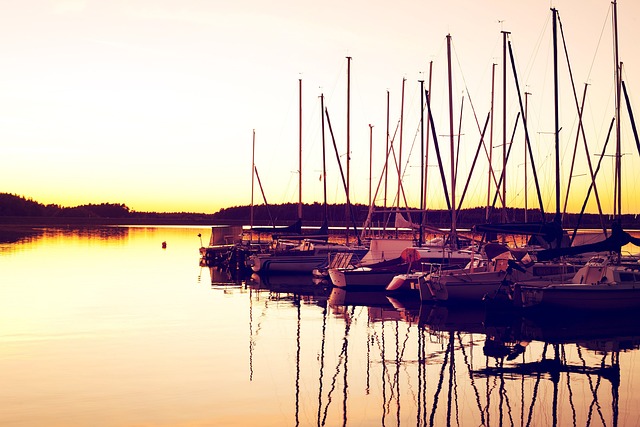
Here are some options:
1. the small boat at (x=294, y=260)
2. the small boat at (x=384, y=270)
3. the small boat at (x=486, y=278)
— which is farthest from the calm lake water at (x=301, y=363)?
the small boat at (x=294, y=260)

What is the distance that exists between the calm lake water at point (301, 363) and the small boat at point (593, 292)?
63 centimetres

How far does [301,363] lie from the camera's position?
22.8m

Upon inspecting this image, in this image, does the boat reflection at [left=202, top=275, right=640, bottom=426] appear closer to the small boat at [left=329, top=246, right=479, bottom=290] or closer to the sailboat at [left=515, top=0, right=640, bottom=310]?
the sailboat at [left=515, top=0, right=640, bottom=310]

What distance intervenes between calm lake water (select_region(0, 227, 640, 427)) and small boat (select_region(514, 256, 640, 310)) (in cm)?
63

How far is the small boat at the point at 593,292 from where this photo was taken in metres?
32.3

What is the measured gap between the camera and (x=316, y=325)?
30.2 metres

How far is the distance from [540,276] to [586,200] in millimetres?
18308

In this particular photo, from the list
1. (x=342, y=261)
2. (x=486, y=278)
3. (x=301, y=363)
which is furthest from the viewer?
(x=342, y=261)

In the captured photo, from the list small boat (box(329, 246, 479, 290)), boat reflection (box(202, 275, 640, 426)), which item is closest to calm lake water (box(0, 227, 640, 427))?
boat reflection (box(202, 275, 640, 426))

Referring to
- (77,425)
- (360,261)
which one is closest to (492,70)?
(360,261)

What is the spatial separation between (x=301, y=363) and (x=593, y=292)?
570 inches

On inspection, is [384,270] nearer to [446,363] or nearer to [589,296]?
[589,296]

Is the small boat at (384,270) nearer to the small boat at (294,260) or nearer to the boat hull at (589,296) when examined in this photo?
the boat hull at (589,296)

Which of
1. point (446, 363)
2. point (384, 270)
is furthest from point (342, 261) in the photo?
point (446, 363)
